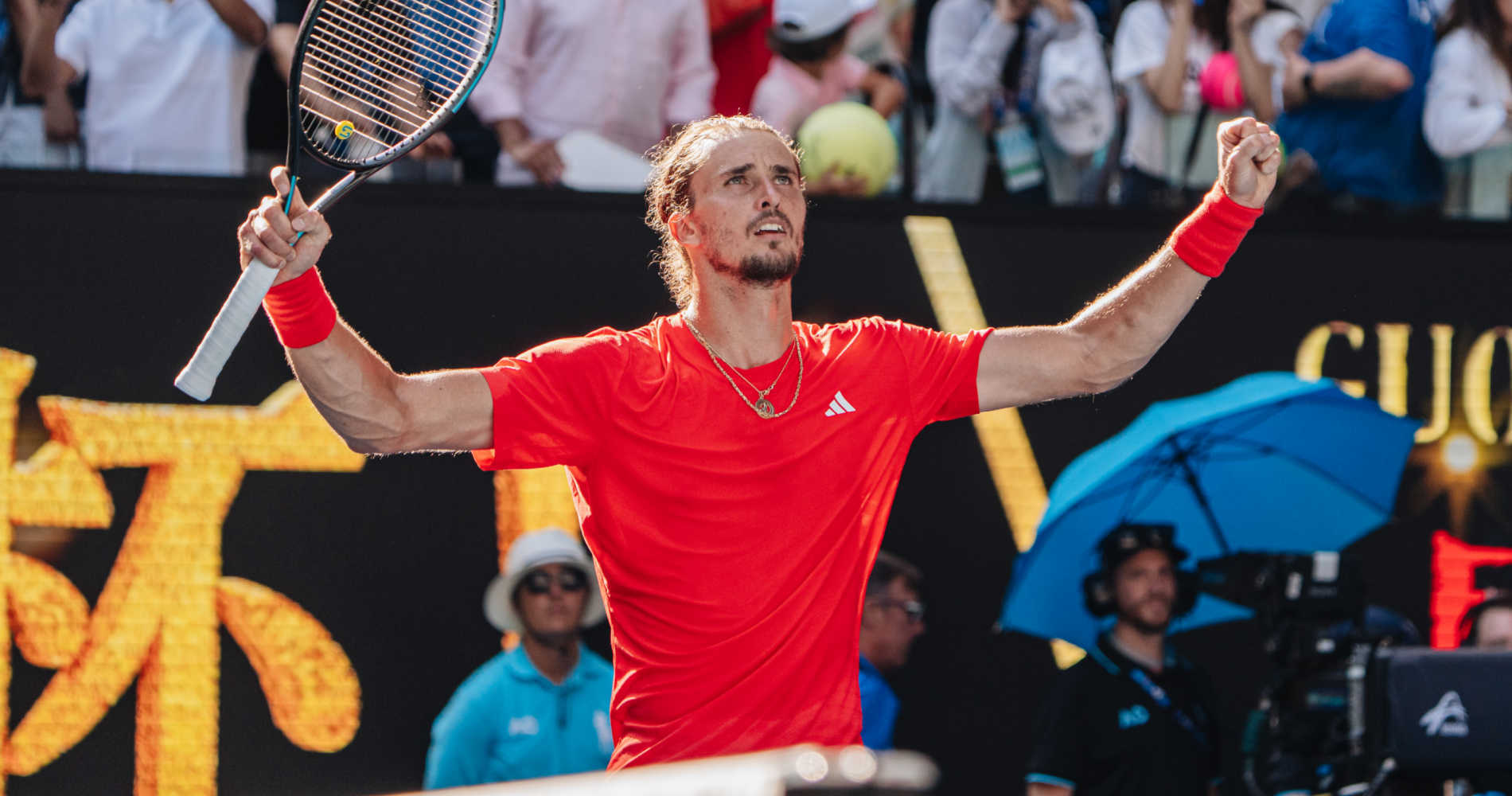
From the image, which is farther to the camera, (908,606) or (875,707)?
(908,606)

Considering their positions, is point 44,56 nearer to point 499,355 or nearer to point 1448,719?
point 499,355

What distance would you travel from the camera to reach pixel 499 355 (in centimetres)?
611

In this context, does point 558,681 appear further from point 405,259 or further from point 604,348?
point 604,348

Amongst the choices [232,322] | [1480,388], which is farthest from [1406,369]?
[232,322]

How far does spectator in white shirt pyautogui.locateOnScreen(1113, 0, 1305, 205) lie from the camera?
259 inches

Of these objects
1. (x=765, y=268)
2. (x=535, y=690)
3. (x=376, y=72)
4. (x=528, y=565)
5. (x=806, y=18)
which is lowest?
(x=535, y=690)

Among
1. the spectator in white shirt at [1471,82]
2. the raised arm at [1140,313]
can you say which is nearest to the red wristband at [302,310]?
the raised arm at [1140,313]

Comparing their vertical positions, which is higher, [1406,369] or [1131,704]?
[1406,369]

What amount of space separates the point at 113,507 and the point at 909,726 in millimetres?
2779

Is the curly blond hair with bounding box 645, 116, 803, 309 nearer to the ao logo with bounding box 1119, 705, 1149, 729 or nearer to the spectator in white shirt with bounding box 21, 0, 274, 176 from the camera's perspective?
the ao logo with bounding box 1119, 705, 1149, 729

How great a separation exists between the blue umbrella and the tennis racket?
2567 mm

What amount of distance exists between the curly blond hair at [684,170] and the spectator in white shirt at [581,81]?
7.29ft

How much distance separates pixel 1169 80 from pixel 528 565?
294 centimetres

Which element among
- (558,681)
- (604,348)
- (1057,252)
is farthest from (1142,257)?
(604,348)
